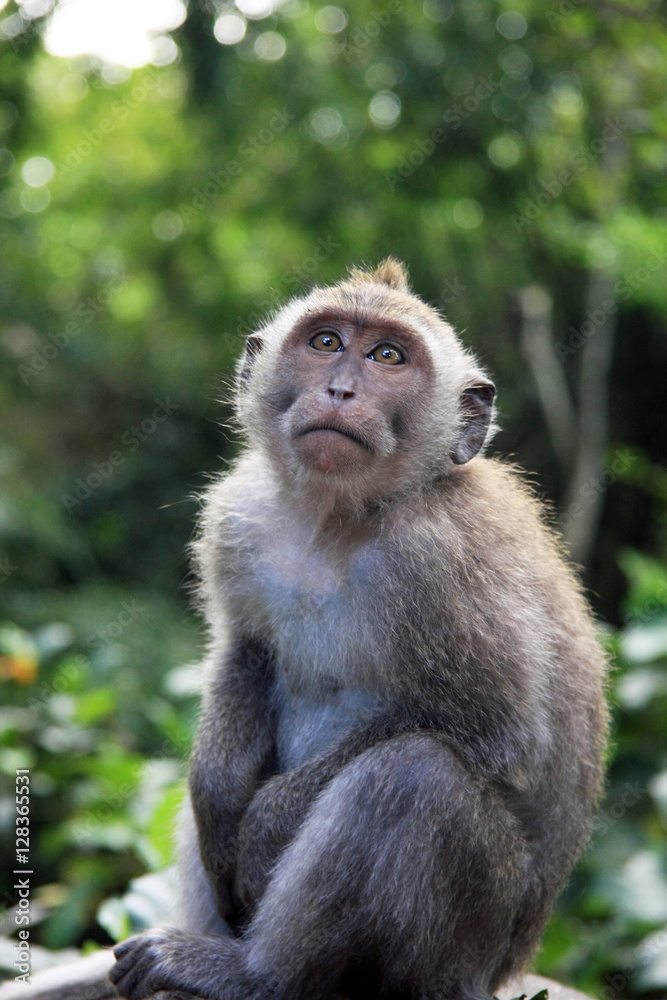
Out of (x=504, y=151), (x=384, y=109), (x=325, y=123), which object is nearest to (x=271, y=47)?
(x=325, y=123)

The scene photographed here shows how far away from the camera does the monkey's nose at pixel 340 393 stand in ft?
13.2

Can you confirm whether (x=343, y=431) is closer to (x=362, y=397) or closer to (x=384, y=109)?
(x=362, y=397)

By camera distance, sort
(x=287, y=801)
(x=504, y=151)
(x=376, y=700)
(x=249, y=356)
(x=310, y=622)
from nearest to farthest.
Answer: (x=287, y=801)
(x=376, y=700)
(x=310, y=622)
(x=249, y=356)
(x=504, y=151)

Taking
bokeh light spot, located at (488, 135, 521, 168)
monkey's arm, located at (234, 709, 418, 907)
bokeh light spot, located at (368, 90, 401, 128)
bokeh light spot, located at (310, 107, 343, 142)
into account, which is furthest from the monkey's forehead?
bokeh light spot, located at (368, 90, 401, 128)

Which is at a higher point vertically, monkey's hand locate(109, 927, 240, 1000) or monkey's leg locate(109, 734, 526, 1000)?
monkey's leg locate(109, 734, 526, 1000)

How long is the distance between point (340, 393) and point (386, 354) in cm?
41

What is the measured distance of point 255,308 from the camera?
42.0 ft

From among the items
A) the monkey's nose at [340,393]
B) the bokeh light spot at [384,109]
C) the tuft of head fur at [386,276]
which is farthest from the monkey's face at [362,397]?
the bokeh light spot at [384,109]

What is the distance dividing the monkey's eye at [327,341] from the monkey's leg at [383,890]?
5.48 ft

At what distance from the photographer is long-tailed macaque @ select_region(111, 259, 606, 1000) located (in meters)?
3.68

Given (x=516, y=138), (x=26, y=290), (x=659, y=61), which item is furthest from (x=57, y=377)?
(x=659, y=61)

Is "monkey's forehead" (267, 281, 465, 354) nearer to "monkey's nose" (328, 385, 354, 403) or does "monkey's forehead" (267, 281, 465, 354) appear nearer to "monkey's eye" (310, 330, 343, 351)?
"monkey's eye" (310, 330, 343, 351)

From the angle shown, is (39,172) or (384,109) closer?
(384,109)

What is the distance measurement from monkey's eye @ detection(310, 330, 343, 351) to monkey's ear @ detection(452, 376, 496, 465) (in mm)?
665
